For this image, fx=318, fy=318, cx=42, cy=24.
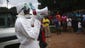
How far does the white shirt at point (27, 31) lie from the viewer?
5.36 meters

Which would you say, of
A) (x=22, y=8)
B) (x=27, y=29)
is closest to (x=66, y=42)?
(x=22, y=8)

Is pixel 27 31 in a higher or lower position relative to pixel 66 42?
higher

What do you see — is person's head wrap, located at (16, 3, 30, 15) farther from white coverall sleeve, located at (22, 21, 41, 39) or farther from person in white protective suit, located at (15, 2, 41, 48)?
white coverall sleeve, located at (22, 21, 41, 39)

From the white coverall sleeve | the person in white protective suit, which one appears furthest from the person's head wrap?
the white coverall sleeve

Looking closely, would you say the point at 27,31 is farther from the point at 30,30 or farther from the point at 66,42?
the point at 66,42

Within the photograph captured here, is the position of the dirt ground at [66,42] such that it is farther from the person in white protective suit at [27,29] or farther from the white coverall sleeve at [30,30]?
the white coverall sleeve at [30,30]

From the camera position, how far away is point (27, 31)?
537 centimetres

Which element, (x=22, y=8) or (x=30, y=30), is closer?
(x=30, y=30)

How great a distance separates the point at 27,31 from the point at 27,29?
37 mm

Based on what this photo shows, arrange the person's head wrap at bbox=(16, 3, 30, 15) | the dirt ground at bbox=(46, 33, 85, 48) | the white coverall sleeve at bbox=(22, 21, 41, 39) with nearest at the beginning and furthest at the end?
the white coverall sleeve at bbox=(22, 21, 41, 39)
the person's head wrap at bbox=(16, 3, 30, 15)
the dirt ground at bbox=(46, 33, 85, 48)

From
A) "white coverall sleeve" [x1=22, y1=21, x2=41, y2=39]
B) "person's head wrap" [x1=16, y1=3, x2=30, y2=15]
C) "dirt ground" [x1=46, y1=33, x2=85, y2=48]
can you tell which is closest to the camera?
"white coverall sleeve" [x1=22, y1=21, x2=41, y2=39]

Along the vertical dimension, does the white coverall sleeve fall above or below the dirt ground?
above

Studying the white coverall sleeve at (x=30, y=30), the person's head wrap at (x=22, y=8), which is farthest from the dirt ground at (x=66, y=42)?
the white coverall sleeve at (x=30, y=30)

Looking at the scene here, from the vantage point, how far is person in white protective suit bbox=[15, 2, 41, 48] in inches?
211
